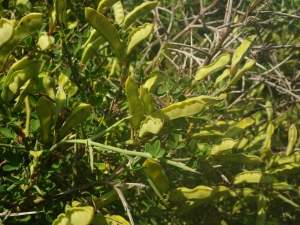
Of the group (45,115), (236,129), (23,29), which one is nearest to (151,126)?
(45,115)

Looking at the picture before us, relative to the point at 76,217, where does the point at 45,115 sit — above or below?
above

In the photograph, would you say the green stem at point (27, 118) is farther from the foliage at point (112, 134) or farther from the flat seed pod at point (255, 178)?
the flat seed pod at point (255, 178)

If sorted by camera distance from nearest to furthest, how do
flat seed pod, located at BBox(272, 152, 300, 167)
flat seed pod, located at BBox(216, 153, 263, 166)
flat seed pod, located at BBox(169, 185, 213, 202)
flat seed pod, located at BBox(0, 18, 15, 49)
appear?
1. flat seed pod, located at BBox(0, 18, 15, 49)
2. flat seed pod, located at BBox(169, 185, 213, 202)
3. flat seed pod, located at BBox(216, 153, 263, 166)
4. flat seed pod, located at BBox(272, 152, 300, 167)

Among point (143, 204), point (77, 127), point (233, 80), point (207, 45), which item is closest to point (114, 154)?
point (77, 127)

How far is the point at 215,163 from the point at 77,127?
0.50 m

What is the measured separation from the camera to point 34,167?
103cm

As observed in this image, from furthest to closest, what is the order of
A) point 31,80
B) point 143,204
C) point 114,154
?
1. point 143,204
2. point 114,154
3. point 31,80

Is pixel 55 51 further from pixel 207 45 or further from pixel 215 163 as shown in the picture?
pixel 207 45

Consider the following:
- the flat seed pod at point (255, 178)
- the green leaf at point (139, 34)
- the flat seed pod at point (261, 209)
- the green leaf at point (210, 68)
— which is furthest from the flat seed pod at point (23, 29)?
the flat seed pod at point (261, 209)

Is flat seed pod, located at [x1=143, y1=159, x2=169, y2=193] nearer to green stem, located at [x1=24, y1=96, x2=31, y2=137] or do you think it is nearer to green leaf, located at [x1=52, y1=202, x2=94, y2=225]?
green leaf, located at [x1=52, y1=202, x2=94, y2=225]

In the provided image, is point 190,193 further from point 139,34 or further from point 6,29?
point 6,29

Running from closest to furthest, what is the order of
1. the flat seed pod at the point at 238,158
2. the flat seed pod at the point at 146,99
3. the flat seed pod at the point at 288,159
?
the flat seed pod at the point at 146,99
the flat seed pod at the point at 238,158
the flat seed pod at the point at 288,159

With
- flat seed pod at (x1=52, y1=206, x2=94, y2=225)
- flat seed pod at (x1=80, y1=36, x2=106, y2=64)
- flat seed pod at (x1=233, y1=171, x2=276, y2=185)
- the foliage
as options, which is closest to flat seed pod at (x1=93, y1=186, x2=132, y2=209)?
the foliage

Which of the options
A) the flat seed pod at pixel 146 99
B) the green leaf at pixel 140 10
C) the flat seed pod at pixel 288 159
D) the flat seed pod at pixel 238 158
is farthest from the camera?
the flat seed pod at pixel 288 159
